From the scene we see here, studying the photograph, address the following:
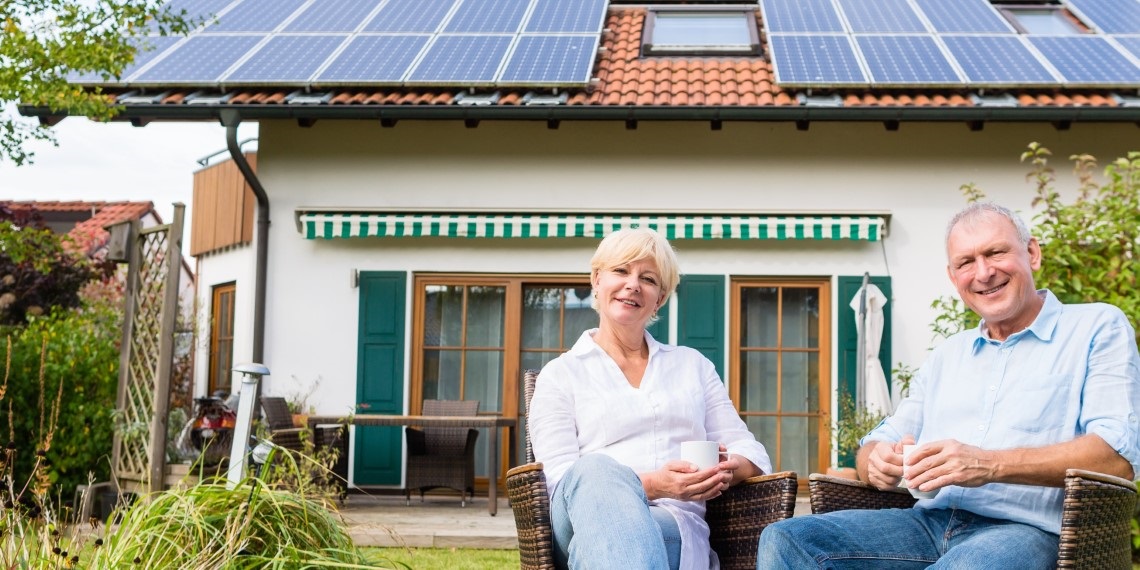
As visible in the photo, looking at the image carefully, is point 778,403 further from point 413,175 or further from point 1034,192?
point 413,175

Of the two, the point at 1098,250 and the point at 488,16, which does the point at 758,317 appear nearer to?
the point at 1098,250

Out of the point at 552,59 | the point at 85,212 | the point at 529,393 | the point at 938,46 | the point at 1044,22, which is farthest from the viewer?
the point at 85,212

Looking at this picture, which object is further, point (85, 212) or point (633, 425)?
point (85, 212)

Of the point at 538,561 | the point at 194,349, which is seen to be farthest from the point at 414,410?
the point at 538,561

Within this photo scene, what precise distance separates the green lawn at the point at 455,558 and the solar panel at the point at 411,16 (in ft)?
15.7

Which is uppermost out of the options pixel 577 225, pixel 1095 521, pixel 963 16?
pixel 963 16

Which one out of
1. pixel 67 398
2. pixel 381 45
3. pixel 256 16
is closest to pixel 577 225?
pixel 381 45

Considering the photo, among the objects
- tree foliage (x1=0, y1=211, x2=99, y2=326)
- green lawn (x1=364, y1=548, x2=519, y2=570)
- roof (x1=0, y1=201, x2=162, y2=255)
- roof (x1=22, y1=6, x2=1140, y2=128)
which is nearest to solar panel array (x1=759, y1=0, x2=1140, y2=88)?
roof (x1=22, y1=6, x2=1140, y2=128)

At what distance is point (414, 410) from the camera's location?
8289mm

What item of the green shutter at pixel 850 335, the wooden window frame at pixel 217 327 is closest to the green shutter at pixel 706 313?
the green shutter at pixel 850 335

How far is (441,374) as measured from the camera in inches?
331

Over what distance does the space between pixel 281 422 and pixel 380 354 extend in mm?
1121

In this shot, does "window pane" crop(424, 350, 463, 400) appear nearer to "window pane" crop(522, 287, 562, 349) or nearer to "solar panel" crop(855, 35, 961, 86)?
"window pane" crop(522, 287, 562, 349)

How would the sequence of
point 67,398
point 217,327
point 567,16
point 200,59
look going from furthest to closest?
point 217,327 → point 567,16 → point 200,59 → point 67,398
